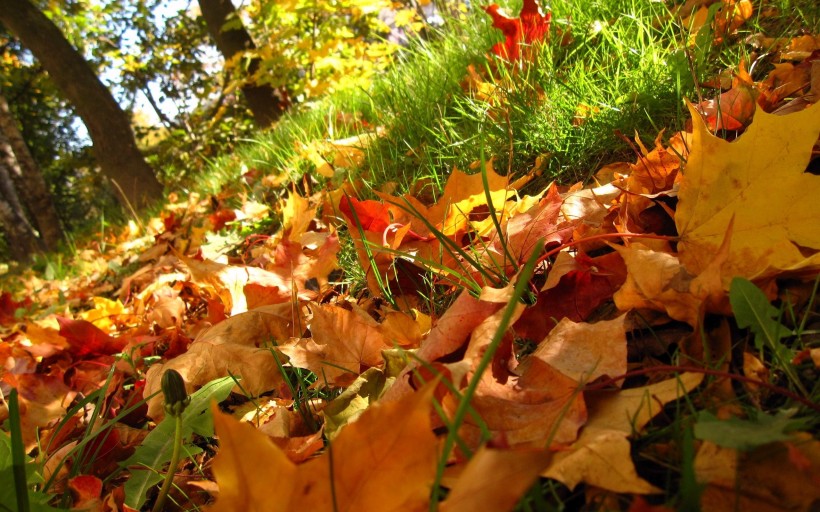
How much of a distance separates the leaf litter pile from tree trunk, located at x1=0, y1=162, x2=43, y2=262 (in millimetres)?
6509

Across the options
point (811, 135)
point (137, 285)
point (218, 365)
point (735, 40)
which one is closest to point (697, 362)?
point (811, 135)

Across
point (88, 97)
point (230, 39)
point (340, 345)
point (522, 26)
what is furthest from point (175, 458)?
point (88, 97)

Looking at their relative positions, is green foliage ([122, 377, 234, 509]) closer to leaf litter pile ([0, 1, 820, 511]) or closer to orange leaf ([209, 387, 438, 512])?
leaf litter pile ([0, 1, 820, 511])

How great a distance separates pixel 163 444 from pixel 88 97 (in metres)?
5.44

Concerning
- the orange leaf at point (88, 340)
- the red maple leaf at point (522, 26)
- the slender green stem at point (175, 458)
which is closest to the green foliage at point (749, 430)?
the slender green stem at point (175, 458)

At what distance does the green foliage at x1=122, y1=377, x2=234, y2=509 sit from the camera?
2.32 ft

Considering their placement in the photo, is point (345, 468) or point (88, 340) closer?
point (345, 468)

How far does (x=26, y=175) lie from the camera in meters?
6.62

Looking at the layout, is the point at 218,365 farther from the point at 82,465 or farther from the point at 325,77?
the point at 325,77

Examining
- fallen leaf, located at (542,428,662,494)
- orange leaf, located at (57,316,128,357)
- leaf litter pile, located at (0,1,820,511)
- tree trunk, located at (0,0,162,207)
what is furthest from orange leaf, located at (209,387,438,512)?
tree trunk, located at (0,0,162,207)

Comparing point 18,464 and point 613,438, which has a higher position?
point 18,464

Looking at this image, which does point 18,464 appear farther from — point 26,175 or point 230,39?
point 26,175

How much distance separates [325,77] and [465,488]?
4573 millimetres

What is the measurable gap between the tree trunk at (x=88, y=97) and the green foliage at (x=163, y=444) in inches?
184
